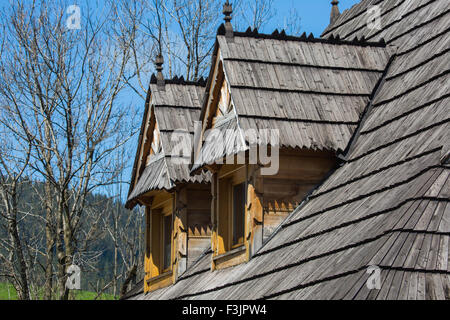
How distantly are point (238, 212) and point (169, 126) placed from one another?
2294mm

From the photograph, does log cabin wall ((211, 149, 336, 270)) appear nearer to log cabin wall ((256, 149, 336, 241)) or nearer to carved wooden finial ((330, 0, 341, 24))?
log cabin wall ((256, 149, 336, 241))

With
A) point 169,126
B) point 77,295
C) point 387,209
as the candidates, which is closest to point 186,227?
point 169,126

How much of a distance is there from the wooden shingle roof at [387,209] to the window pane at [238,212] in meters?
0.50

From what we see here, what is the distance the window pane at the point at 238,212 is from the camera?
384 inches

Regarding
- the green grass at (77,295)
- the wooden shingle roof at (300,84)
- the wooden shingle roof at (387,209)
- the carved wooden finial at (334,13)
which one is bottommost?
the wooden shingle roof at (387,209)

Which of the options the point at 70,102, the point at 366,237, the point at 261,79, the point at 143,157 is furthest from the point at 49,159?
the point at 366,237

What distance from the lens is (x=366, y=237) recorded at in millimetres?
6340

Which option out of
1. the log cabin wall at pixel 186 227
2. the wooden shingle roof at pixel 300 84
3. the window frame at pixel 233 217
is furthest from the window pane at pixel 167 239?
the wooden shingle roof at pixel 300 84

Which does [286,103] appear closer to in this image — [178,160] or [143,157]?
[178,160]

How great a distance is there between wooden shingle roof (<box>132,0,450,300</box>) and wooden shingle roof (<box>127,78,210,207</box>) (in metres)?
1.35

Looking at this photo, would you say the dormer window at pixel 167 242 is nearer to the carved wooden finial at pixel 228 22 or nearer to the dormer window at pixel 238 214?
the dormer window at pixel 238 214

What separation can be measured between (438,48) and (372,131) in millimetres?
1059

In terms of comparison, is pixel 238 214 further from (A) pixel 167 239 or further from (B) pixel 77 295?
(B) pixel 77 295

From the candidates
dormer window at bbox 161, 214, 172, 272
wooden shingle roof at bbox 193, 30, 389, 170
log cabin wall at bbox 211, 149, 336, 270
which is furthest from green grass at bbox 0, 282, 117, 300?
log cabin wall at bbox 211, 149, 336, 270
